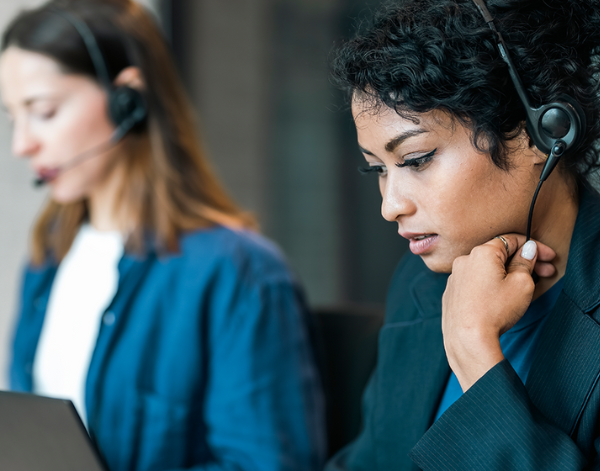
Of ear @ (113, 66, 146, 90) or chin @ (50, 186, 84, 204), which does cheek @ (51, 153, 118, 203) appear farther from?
ear @ (113, 66, 146, 90)

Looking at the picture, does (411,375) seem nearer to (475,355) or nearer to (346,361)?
(475,355)

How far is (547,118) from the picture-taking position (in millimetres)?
627

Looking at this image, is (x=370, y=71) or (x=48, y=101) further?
(x=48, y=101)

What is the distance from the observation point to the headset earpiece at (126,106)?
1.32m

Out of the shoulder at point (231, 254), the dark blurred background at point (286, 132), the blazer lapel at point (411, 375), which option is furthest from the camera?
the dark blurred background at point (286, 132)

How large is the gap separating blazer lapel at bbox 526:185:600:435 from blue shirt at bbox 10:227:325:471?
0.65 m

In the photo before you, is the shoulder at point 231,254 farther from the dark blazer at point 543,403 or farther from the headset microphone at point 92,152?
the dark blazer at point 543,403

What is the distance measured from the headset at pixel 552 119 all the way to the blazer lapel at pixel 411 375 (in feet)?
0.88

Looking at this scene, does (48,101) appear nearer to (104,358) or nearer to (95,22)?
(95,22)

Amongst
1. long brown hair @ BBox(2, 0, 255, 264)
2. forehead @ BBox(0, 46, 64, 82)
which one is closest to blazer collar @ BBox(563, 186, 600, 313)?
long brown hair @ BBox(2, 0, 255, 264)

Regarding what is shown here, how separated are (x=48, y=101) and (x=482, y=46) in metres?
0.97

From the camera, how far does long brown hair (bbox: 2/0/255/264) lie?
51.9 inches

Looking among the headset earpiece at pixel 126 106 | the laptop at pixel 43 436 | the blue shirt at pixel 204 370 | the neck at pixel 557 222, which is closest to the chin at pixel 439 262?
the neck at pixel 557 222

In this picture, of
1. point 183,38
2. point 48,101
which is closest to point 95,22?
point 48,101
